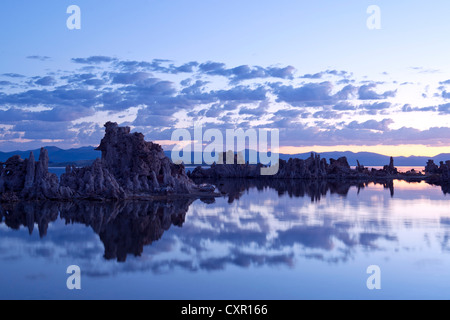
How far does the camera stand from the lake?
1256 cm

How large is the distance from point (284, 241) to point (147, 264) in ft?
22.8

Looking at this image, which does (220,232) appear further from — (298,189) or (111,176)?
(298,189)

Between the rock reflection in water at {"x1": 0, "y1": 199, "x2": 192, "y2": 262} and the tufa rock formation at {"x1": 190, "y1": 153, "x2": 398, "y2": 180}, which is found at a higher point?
the tufa rock formation at {"x1": 190, "y1": 153, "x2": 398, "y2": 180}

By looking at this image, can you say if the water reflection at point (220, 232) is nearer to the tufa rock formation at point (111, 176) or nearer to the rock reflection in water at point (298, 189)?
the tufa rock formation at point (111, 176)

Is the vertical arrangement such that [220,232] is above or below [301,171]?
below

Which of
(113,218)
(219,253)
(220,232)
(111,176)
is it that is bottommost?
(219,253)

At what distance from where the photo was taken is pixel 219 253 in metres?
17.2

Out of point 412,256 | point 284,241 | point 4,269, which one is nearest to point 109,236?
point 4,269

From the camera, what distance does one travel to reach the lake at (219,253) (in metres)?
12.6

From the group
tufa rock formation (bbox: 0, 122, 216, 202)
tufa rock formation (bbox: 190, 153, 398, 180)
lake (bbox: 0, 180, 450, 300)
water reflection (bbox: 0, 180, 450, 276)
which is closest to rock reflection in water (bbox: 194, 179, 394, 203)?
tufa rock formation (bbox: 0, 122, 216, 202)

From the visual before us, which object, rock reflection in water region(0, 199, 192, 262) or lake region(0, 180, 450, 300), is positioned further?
rock reflection in water region(0, 199, 192, 262)

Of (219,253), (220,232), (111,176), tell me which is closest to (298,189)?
(111,176)

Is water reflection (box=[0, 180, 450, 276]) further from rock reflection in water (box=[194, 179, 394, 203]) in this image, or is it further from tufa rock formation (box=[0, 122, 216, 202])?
rock reflection in water (box=[194, 179, 394, 203])

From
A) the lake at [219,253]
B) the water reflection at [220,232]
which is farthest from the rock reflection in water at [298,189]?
the lake at [219,253]
